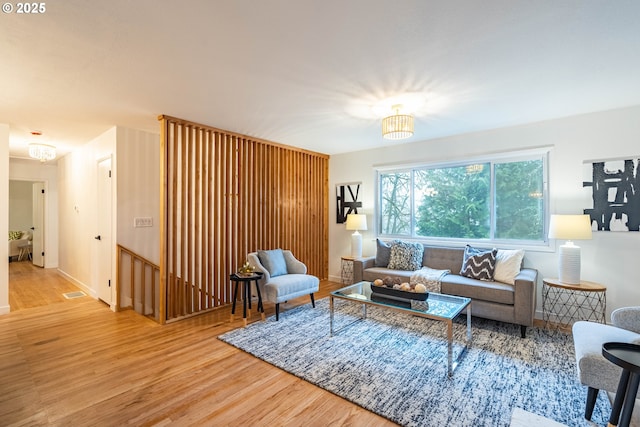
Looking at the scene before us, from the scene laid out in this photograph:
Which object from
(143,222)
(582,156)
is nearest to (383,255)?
(582,156)

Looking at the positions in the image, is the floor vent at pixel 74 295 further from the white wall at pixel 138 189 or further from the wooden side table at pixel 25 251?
the wooden side table at pixel 25 251

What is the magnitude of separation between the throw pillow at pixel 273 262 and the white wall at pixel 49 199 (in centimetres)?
602

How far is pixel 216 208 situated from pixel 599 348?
407 cm

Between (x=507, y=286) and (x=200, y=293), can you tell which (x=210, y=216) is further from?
(x=507, y=286)

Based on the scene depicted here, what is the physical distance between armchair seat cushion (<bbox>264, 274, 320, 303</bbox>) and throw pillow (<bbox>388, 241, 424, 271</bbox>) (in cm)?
127

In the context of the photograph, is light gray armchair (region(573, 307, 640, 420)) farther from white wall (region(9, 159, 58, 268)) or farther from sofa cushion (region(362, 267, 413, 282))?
white wall (region(9, 159, 58, 268))

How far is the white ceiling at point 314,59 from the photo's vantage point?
1737 millimetres

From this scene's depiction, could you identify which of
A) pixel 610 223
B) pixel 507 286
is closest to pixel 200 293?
pixel 507 286

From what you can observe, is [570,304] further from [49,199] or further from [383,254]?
[49,199]

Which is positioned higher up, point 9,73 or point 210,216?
point 9,73

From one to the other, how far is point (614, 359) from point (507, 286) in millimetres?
1938

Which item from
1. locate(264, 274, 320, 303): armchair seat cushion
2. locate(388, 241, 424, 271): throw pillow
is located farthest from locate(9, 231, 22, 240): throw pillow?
locate(388, 241, 424, 271): throw pillow

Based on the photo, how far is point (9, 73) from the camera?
2428 mm

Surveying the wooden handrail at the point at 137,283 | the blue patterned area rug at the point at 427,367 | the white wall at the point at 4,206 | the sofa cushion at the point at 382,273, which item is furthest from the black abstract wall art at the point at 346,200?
the white wall at the point at 4,206
